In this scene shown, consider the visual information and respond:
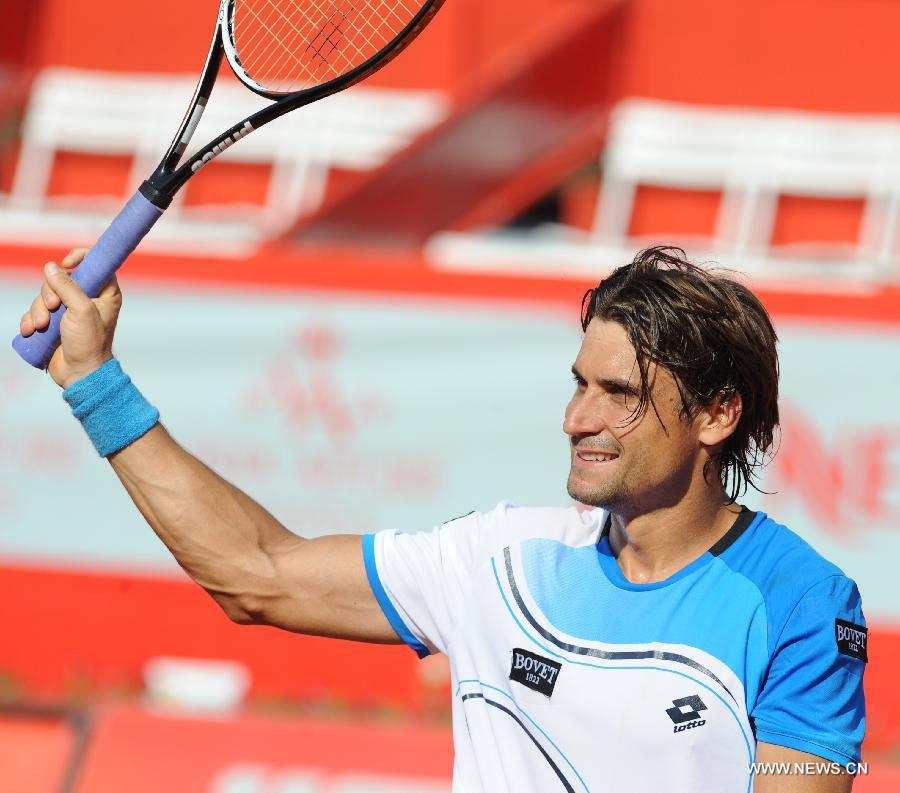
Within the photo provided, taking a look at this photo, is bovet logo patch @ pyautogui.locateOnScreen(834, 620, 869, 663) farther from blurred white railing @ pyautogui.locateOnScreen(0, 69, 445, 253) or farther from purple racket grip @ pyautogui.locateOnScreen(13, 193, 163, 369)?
blurred white railing @ pyautogui.locateOnScreen(0, 69, 445, 253)

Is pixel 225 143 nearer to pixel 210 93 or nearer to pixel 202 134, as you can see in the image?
pixel 210 93

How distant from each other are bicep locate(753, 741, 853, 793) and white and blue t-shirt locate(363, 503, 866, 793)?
2 centimetres

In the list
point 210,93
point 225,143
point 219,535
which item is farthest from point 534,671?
point 210,93

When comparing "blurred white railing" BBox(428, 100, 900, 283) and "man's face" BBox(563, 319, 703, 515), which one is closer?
"man's face" BBox(563, 319, 703, 515)

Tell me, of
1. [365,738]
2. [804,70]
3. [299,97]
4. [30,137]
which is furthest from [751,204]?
[299,97]

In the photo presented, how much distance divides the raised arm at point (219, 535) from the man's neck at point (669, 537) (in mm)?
533

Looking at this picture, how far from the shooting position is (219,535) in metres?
2.66

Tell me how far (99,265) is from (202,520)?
534 mm

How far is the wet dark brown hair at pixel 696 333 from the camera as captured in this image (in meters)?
2.47

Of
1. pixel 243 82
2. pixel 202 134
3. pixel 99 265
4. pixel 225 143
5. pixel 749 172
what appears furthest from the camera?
pixel 202 134

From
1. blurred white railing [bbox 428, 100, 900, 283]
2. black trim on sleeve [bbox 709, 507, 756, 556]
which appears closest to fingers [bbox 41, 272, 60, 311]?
black trim on sleeve [bbox 709, 507, 756, 556]

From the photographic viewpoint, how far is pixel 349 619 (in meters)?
2.72

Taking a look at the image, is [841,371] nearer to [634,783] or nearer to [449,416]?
[449,416]

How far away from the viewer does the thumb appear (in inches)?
101
